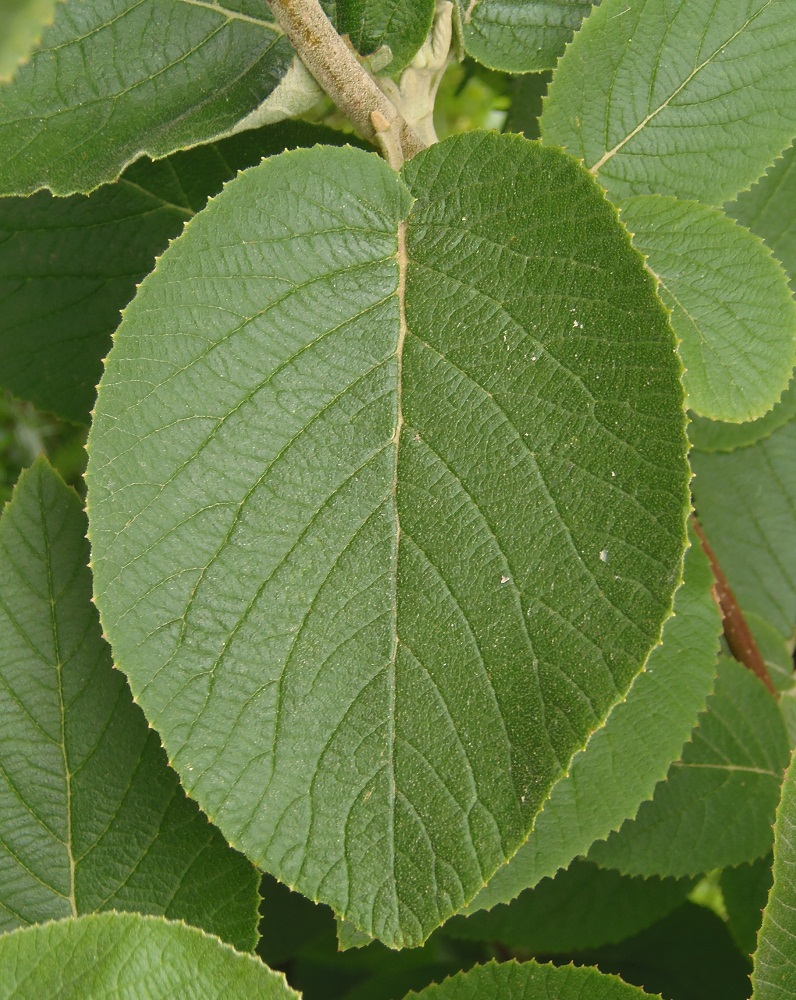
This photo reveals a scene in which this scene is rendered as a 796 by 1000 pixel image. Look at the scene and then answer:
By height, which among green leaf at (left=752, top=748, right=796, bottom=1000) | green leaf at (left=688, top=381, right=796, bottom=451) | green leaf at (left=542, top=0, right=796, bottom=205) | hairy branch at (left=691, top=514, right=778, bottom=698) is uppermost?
green leaf at (left=542, top=0, right=796, bottom=205)

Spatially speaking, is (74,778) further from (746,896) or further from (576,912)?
(746,896)

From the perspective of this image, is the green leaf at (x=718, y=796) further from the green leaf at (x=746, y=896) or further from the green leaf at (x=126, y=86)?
the green leaf at (x=126, y=86)

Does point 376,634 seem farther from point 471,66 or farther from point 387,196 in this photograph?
point 471,66

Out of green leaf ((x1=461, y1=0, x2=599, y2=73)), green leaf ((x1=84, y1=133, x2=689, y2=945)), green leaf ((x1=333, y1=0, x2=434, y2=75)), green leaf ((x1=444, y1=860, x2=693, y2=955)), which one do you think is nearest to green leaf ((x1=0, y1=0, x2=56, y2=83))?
green leaf ((x1=84, y1=133, x2=689, y2=945))

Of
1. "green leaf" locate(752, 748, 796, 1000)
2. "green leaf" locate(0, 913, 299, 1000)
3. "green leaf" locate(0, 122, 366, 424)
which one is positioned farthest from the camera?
"green leaf" locate(0, 122, 366, 424)

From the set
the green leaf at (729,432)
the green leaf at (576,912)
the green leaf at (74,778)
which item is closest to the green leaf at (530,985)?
the green leaf at (74,778)

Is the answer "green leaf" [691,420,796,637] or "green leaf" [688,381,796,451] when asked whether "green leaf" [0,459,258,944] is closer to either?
"green leaf" [688,381,796,451]

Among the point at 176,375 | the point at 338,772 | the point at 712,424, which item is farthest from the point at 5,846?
the point at 712,424
